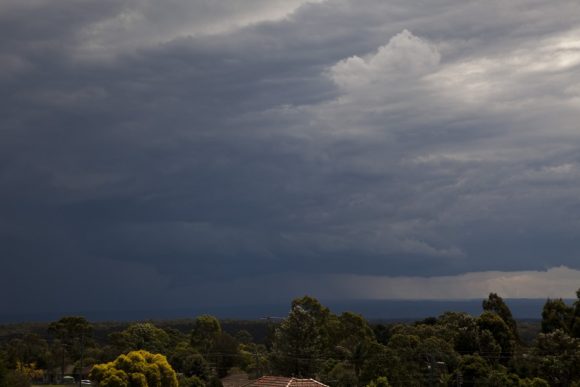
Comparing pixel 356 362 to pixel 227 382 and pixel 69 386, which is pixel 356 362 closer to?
pixel 227 382

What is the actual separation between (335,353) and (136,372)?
2765 centimetres

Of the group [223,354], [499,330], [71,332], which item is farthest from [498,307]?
[71,332]

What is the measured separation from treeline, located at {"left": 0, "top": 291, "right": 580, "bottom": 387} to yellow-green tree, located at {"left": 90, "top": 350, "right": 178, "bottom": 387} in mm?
97

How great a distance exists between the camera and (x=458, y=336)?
104 m

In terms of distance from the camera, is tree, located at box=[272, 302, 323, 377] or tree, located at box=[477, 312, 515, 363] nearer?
tree, located at box=[272, 302, 323, 377]

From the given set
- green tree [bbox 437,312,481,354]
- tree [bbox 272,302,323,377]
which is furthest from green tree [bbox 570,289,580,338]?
tree [bbox 272,302,323,377]

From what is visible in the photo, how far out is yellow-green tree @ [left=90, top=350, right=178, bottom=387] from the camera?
84938 mm

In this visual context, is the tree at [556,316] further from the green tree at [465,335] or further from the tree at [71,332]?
the tree at [71,332]

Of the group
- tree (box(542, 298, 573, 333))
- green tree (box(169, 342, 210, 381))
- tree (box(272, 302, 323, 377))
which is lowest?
green tree (box(169, 342, 210, 381))

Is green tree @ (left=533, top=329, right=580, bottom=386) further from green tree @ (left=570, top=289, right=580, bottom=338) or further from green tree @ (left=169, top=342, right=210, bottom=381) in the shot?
green tree @ (left=169, top=342, right=210, bottom=381)

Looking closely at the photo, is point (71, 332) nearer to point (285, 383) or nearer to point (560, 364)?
point (285, 383)

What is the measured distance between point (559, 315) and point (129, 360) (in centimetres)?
4933

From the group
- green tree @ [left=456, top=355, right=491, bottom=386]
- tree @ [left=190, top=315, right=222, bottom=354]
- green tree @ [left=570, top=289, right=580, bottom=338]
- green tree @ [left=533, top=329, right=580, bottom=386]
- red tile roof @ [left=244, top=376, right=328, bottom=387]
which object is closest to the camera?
red tile roof @ [left=244, top=376, right=328, bottom=387]

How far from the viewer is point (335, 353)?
106 metres
